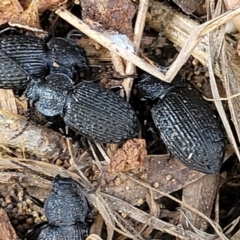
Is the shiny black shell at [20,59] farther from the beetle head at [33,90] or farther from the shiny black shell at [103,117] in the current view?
the shiny black shell at [103,117]

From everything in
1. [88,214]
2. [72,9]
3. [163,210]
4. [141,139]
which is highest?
[72,9]

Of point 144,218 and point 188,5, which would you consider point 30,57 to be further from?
point 144,218

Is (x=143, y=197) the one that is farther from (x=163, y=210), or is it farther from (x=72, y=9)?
(x=72, y=9)

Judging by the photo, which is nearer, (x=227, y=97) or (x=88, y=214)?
(x=227, y=97)

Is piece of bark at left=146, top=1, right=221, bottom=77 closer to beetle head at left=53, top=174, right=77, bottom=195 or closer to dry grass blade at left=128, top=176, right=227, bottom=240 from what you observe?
dry grass blade at left=128, top=176, right=227, bottom=240

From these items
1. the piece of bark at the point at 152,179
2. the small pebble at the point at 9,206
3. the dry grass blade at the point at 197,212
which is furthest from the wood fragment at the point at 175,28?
the small pebble at the point at 9,206

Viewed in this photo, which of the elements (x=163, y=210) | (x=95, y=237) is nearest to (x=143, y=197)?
(x=163, y=210)

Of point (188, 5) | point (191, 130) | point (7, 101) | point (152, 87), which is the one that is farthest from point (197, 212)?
point (7, 101)

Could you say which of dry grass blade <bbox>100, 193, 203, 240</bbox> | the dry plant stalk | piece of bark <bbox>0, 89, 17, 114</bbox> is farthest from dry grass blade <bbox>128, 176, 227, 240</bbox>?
piece of bark <bbox>0, 89, 17, 114</bbox>

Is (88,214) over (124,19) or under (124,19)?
under
